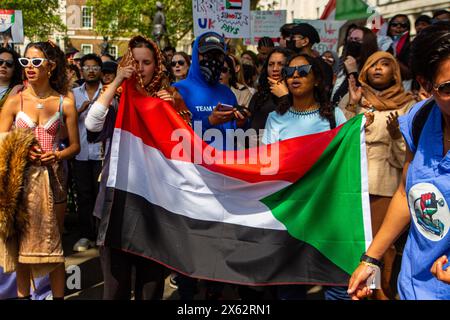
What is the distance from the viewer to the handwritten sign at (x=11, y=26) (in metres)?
9.65

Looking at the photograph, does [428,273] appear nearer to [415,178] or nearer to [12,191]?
[415,178]

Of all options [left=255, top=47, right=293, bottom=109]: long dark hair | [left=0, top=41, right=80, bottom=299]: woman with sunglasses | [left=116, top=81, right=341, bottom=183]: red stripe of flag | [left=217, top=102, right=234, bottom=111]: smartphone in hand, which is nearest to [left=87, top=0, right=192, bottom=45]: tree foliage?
[left=255, top=47, right=293, bottom=109]: long dark hair

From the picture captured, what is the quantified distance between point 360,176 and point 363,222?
0.28 m

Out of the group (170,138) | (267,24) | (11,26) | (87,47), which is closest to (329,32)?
(267,24)

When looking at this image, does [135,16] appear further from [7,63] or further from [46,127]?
[46,127]

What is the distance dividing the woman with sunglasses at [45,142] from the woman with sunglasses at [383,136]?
7.40 ft

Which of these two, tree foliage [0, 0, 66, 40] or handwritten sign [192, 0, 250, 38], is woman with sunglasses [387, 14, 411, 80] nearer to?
handwritten sign [192, 0, 250, 38]

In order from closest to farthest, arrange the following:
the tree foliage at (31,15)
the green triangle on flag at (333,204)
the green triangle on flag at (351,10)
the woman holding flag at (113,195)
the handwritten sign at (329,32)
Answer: the green triangle on flag at (333,204) < the woman holding flag at (113,195) < the green triangle on flag at (351,10) < the handwritten sign at (329,32) < the tree foliage at (31,15)

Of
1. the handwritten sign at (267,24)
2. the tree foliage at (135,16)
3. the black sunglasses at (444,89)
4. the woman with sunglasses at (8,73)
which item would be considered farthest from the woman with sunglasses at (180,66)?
the tree foliage at (135,16)

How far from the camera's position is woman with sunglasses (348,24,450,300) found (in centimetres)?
219

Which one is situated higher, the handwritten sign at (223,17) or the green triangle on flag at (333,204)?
the handwritten sign at (223,17)
